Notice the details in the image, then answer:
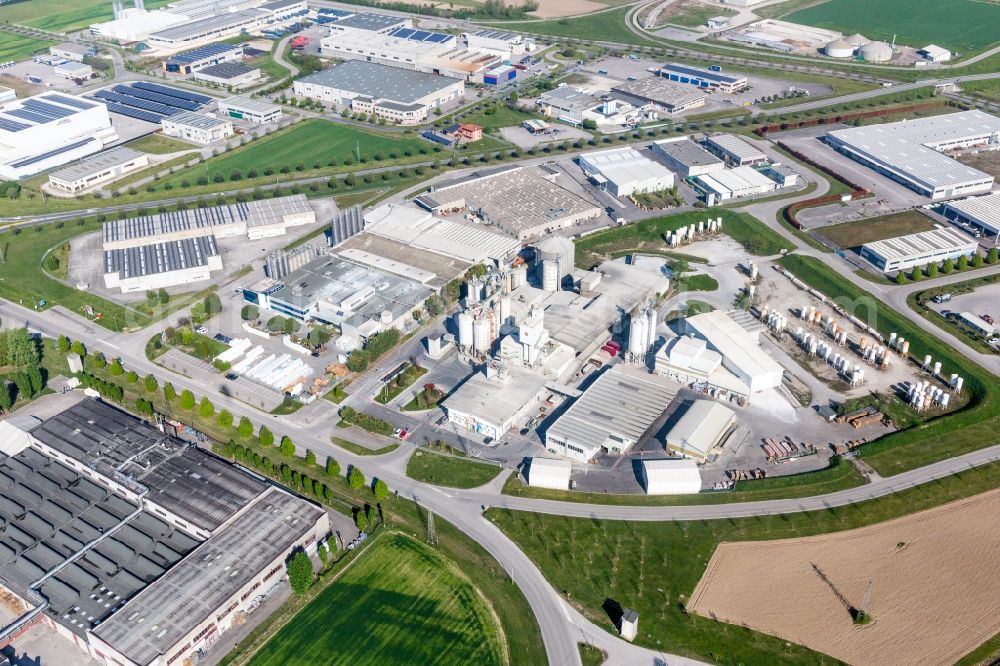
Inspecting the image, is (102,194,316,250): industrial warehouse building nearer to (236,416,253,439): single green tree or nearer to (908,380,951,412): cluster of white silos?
(236,416,253,439): single green tree

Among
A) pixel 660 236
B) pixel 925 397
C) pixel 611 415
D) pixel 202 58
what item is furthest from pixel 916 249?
pixel 202 58

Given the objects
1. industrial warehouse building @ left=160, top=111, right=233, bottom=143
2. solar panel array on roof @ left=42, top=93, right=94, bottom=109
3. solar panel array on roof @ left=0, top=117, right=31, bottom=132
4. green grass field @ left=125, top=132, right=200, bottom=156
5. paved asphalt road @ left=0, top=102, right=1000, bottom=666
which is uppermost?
solar panel array on roof @ left=42, top=93, right=94, bottom=109

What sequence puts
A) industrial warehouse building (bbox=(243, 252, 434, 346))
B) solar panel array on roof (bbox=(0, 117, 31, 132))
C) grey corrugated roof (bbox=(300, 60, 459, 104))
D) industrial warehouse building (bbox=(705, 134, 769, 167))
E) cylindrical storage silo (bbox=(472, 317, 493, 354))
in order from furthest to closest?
grey corrugated roof (bbox=(300, 60, 459, 104)) → solar panel array on roof (bbox=(0, 117, 31, 132)) → industrial warehouse building (bbox=(705, 134, 769, 167)) → industrial warehouse building (bbox=(243, 252, 434, 346)) → cylindrical storage silo (bbox=(472, 317, 493, 354))

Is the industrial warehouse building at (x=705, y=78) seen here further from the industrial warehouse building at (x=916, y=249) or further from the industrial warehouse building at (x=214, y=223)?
the industrial warehouse building at (x=214, y=223)

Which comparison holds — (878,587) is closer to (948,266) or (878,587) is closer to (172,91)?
(948,266)

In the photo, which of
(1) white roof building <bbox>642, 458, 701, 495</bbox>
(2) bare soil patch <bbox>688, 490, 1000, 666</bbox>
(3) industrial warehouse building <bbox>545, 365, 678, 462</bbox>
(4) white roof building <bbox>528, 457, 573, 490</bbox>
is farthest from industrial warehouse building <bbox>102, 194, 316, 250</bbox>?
(2) bare soil patch <bbox>688, 490, 1000, 666</bbox>

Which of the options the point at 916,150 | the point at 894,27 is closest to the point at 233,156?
the point at 916,150
